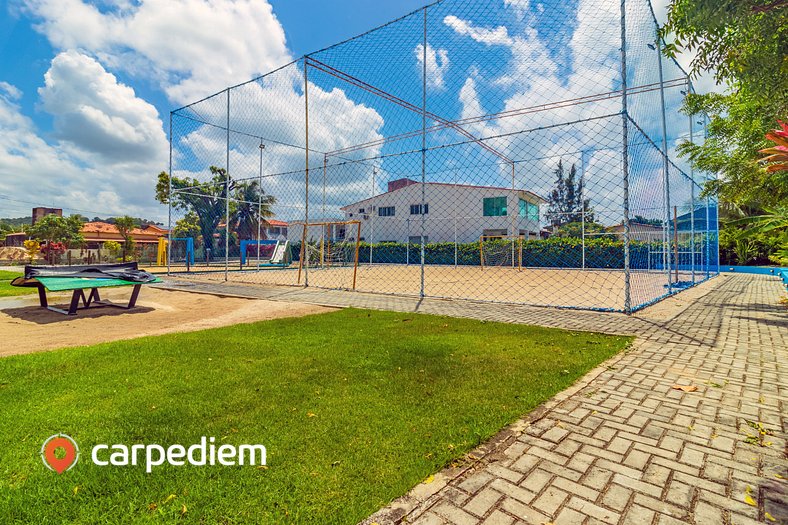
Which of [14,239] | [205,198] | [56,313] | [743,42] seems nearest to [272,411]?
[743,42]

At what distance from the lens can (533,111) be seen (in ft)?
25.4

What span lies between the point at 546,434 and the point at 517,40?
23.1 ft

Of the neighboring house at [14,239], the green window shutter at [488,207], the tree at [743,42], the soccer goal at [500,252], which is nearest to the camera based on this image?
the tree at [743,42]

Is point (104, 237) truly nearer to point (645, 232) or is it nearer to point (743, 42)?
point (645, 232)

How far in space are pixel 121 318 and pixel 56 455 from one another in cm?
458

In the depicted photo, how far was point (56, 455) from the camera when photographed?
5.58ft

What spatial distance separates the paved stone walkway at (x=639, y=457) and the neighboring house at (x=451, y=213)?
16.0 m

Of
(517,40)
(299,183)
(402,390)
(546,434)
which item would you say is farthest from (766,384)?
(299,183)

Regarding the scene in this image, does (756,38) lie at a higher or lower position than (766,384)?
higher

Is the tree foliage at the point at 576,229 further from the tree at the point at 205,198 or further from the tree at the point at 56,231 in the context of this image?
the tree at the point at 56,231

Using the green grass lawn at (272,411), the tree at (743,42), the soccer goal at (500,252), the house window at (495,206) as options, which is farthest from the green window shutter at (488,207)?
the green grass lawn at (272,411)

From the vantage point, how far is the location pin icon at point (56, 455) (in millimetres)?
1624

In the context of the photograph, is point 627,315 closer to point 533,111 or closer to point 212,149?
point 533,111

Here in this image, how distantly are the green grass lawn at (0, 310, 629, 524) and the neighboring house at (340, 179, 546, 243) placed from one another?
15909 mm
